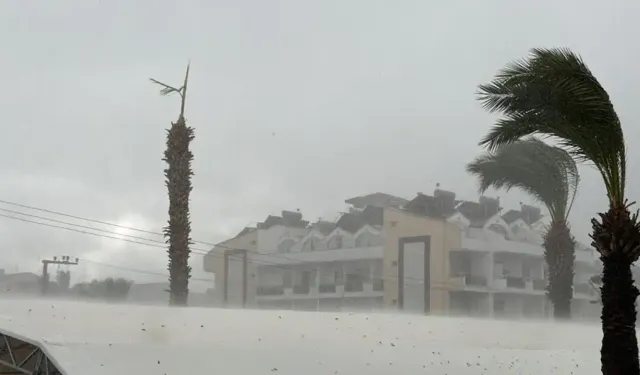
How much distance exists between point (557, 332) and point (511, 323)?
Answer: 1.09 metres

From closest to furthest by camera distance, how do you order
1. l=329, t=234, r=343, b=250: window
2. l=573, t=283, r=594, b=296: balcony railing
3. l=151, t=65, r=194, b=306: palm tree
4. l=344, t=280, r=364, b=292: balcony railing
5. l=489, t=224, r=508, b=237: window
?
l=151, t=65, r=194, b=306: palm tree → l=344, t=280, r=364, b=292: balcony railing → l=329, t=234, r=343, b=250: window → l=573, t=283, r=594, b=296: balcony railing → l=489, t=224, r=508, b=237: window

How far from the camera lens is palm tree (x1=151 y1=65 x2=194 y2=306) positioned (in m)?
14.4

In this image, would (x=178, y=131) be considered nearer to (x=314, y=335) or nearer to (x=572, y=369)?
(x=314, y=335)

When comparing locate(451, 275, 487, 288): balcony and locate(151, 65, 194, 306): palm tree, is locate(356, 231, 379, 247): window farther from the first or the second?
A: locate(151, 65, 194, 306): palm tree

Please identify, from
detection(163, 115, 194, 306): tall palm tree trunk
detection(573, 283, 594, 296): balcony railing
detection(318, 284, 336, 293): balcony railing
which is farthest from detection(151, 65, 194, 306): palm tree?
detection(573, 283, 594, 296): balcony railing

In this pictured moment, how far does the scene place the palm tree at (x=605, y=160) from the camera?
9898 mm

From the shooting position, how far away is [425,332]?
1340 centimetres

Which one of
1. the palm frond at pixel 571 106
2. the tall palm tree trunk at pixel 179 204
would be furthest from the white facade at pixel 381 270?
the palm frond at pixel 571 106

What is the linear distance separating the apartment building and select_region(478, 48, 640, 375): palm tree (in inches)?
320

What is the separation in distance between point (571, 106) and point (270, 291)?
9776 mm

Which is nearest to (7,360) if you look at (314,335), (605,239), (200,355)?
(200,355)

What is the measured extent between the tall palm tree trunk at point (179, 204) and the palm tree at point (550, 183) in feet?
28.6

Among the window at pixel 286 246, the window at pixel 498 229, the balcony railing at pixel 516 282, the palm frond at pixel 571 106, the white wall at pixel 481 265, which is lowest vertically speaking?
the balcony railing at pixel 516 282

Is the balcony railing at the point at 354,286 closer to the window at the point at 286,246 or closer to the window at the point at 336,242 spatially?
the window at the point at 336,242
